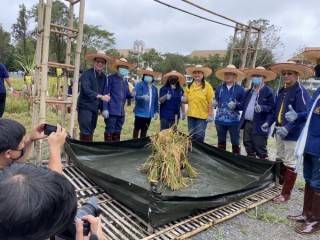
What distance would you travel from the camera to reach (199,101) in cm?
454

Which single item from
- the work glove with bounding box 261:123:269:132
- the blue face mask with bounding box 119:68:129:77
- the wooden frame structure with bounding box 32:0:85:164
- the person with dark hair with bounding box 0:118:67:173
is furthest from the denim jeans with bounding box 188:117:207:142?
the person with dark hair with bounding box 0:118:67:173

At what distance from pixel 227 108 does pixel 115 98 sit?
5.68 ft

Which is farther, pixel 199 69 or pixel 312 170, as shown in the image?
pixel 199 69

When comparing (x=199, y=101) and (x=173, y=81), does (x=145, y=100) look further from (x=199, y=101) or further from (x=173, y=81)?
(x=199, y=101)

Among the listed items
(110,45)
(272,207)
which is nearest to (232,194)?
(272,207)

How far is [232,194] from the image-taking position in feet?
9.45

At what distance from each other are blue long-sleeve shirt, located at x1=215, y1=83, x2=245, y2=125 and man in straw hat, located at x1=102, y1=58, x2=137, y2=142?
154cm

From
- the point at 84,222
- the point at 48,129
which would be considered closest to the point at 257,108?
the point at 48,129

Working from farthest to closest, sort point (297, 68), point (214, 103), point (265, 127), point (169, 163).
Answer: point (214, 103)
point (265, 127)
point (297, 68)
point (169, 163)

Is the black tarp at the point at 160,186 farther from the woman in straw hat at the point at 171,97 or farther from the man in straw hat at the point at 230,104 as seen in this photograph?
the woman in straw hat at the point at 171,97

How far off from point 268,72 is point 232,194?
2090 mm

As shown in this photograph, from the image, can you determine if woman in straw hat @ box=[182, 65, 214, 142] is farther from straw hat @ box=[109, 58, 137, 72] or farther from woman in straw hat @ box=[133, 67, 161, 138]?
straw hat @ box=[109, 58, 137, 72]

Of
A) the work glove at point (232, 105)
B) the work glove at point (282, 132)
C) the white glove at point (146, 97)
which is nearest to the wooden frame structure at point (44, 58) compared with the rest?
the white glove at point (146, 97)

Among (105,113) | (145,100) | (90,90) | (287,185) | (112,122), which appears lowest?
(287,185)
